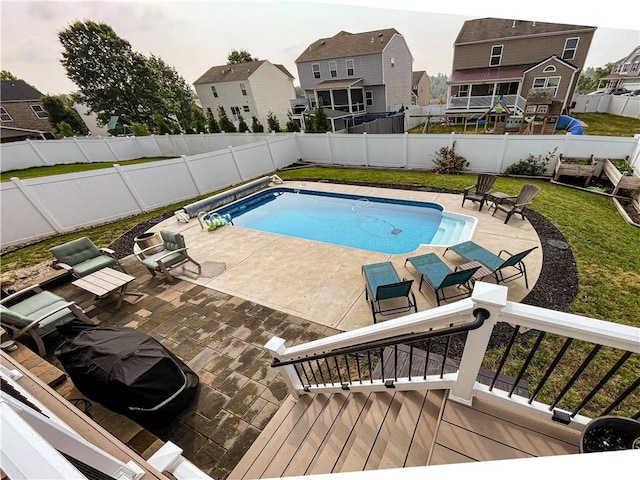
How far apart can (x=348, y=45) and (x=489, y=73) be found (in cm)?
1273

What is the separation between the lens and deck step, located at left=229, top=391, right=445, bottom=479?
7.55ft

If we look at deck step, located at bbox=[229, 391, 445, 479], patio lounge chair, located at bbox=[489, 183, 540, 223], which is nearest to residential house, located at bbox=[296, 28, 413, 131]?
patio lounge chair, located at bbox=[489, 183, 540, 223]

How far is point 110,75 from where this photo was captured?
30328mm

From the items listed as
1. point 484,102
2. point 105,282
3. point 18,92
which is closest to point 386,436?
point 105,282

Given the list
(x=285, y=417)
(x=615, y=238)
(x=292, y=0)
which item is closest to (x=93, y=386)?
(x=285, y=417)

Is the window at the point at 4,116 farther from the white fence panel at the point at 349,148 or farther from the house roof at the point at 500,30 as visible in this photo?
the house roof at the point at 500,30

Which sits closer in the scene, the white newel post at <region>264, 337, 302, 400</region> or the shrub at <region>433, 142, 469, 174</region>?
the white newel post at <region>264, 337, 302, 400</region>

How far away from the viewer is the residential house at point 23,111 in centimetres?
2996

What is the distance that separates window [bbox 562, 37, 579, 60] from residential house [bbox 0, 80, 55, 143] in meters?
51.2

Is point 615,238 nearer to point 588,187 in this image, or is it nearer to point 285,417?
point 588,187

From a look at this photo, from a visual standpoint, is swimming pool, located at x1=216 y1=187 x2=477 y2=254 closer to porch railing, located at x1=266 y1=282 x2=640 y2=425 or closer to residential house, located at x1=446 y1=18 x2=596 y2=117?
porch railing, located at x1=266 y1=282 x2=640 y2=425

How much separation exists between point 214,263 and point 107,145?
852 inches

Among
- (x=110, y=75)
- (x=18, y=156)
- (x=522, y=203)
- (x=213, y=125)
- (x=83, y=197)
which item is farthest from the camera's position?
(x=110, y=75)

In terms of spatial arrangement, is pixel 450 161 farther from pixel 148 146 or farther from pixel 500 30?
pixel 148 146
